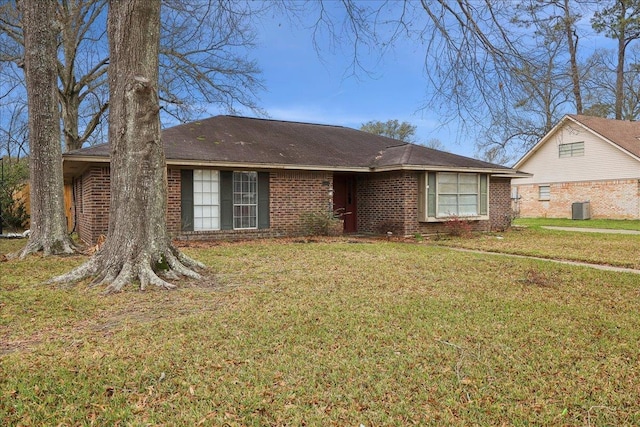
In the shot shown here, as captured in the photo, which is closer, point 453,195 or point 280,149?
point 280,149

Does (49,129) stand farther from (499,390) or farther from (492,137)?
(499,390)

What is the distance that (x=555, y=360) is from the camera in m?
3.65

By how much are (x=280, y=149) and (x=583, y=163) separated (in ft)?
62.9

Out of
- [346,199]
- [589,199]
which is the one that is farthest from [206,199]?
[589,199]

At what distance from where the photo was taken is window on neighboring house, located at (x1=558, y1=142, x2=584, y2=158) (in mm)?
24422

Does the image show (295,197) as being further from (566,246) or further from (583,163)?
(583,163)

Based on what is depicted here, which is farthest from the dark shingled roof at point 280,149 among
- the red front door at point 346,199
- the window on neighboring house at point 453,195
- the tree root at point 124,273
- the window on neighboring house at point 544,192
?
the window on neighboring house at point 544,192

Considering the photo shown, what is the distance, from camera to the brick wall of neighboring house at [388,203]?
45.0 feet

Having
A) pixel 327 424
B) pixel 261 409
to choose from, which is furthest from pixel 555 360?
pixel 261 409

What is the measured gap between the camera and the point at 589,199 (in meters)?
24.0

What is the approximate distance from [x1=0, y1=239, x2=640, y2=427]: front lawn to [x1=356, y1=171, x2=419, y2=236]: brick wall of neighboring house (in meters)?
7.02

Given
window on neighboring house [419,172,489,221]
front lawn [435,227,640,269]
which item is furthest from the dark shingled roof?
front lawn [435,227,640,269]

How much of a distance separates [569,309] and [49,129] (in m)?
10.8

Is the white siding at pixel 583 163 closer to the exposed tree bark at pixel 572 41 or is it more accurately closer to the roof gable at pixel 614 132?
Result: the roof gable at pixel 614 132
